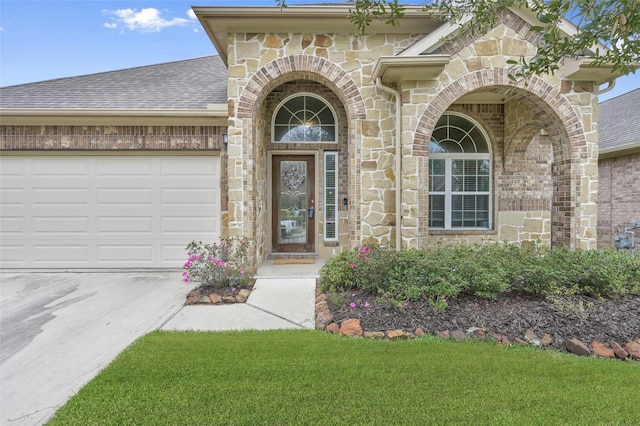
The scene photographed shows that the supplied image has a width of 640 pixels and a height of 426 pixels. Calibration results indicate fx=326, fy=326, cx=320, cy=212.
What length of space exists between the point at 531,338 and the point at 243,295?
3713 mm

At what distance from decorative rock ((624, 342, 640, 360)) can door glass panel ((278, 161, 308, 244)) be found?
5.54 meters

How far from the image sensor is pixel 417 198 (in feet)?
18.2

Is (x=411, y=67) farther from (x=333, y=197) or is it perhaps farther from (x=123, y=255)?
(x=123, y=255)

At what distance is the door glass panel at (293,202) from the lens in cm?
748

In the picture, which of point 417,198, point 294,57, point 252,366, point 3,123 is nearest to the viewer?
point 252,366

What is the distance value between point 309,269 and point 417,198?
2.49 metres

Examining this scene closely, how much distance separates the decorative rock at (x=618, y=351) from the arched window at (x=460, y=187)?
4.41 metres

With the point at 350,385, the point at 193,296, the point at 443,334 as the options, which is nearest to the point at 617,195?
the point at 443,334

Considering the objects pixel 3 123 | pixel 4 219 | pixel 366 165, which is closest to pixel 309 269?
pixel 366 165

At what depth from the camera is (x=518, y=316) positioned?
12.4 ft

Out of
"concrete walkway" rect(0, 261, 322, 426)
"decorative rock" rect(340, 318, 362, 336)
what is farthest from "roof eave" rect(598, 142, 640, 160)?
"decorative rock" rect(340, 318, 362, 336)

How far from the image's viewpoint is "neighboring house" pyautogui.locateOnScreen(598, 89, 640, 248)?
330 inches

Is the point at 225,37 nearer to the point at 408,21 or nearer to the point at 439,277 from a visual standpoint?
the point at 408,21

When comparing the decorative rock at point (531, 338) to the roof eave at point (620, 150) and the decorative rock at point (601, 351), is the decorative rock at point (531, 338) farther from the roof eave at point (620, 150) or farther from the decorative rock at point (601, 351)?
the roof eave at point (620, 150)
